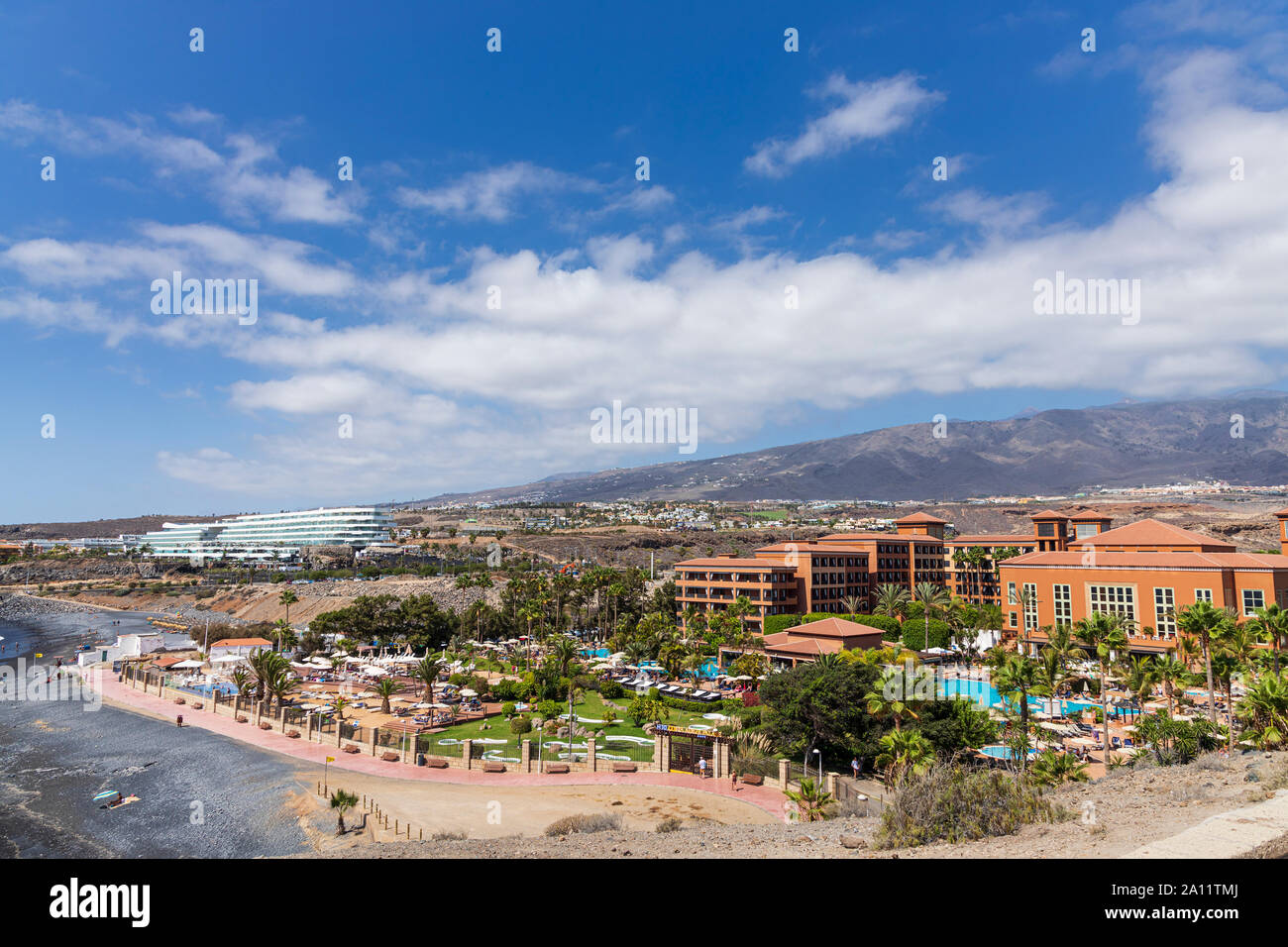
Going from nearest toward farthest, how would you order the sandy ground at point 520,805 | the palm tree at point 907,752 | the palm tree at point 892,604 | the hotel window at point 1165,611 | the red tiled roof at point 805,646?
the palm tree at point 907,752
the sandy ground at point 520,805
the red tiled roof at point 805,646
the hotel window at point 1165,611
the palm tree at point 892,604

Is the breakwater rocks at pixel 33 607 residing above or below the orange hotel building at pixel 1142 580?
below

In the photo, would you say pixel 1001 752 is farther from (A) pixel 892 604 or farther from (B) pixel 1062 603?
(A) pixel 892 604

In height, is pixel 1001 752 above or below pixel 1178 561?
below

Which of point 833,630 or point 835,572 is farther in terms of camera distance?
point 835,572

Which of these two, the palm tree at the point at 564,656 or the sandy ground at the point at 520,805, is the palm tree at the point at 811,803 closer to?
the sandy ground at the point at 520,805

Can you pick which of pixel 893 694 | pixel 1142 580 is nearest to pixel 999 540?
pixel 1142 580

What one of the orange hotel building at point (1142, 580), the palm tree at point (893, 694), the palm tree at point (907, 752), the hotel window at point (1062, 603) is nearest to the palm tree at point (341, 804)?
the palm tree at point (907, 752)

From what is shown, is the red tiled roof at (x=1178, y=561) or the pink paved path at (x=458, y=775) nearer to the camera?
the pink paved path at (x=458, y=775)
